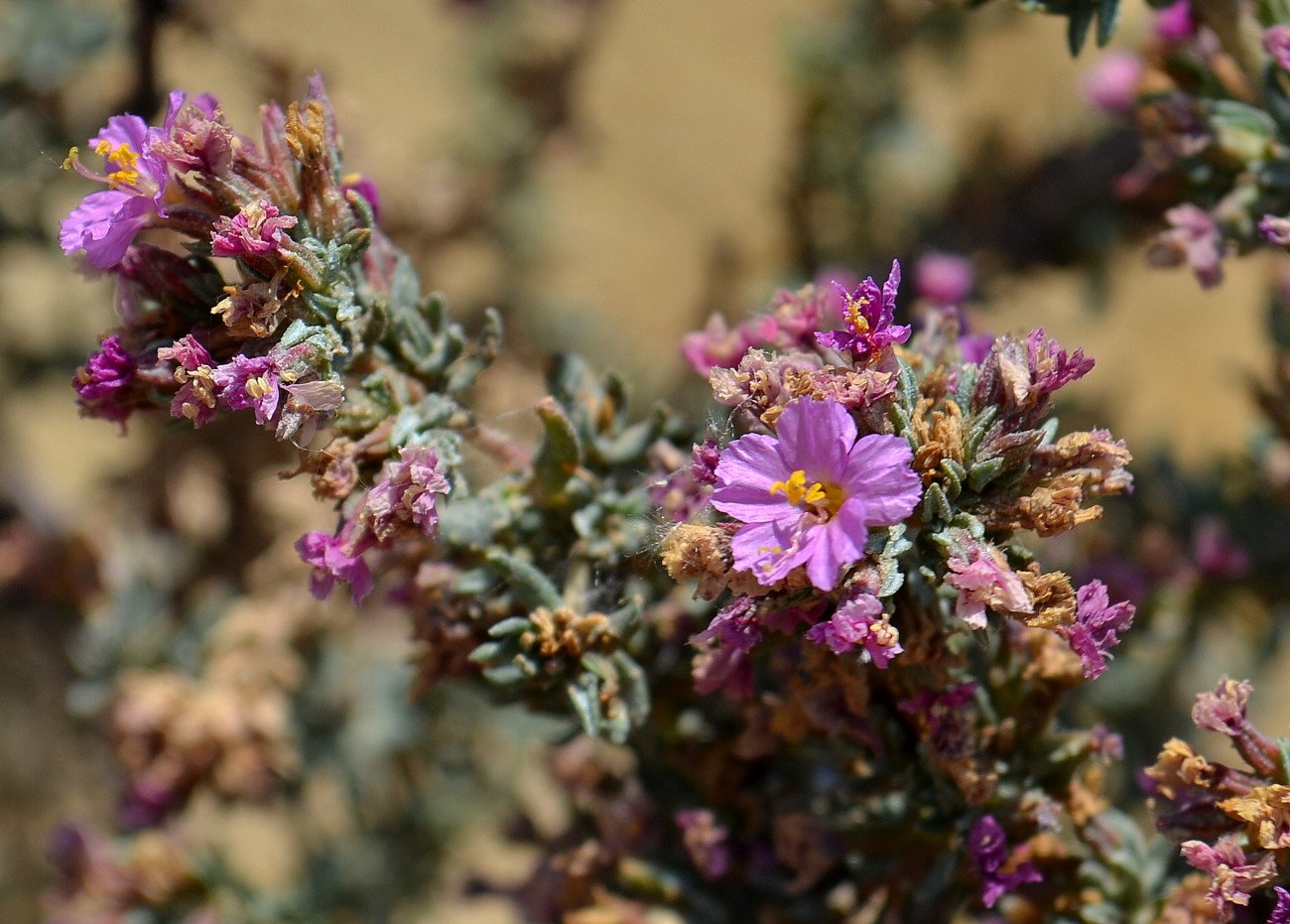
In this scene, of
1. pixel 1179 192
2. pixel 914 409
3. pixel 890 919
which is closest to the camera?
pixel 914 409

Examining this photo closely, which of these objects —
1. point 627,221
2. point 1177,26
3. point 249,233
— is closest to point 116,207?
point 249,233

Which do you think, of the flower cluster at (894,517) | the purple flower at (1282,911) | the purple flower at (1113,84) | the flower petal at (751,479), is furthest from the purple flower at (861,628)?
the purple flower at (1113,84)

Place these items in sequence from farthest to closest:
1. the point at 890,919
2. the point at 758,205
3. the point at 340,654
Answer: the point at 758,205 → the point at 340,654 → the point at 890,919

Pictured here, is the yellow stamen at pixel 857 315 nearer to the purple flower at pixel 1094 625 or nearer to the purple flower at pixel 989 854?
the purple flower at pixel 1094 625

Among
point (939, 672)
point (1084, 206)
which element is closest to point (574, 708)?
point (939, 672)

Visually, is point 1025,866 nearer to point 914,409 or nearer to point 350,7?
point 914,409

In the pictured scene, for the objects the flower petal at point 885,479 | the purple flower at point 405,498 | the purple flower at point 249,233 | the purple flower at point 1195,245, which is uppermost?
the purple flower at point 249,233

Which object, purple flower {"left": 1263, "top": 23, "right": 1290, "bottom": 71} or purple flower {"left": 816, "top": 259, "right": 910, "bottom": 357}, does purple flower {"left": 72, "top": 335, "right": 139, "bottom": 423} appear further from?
purple flower {"left": 1263, "top": 23, "right": 1290, "bottom": 71}
